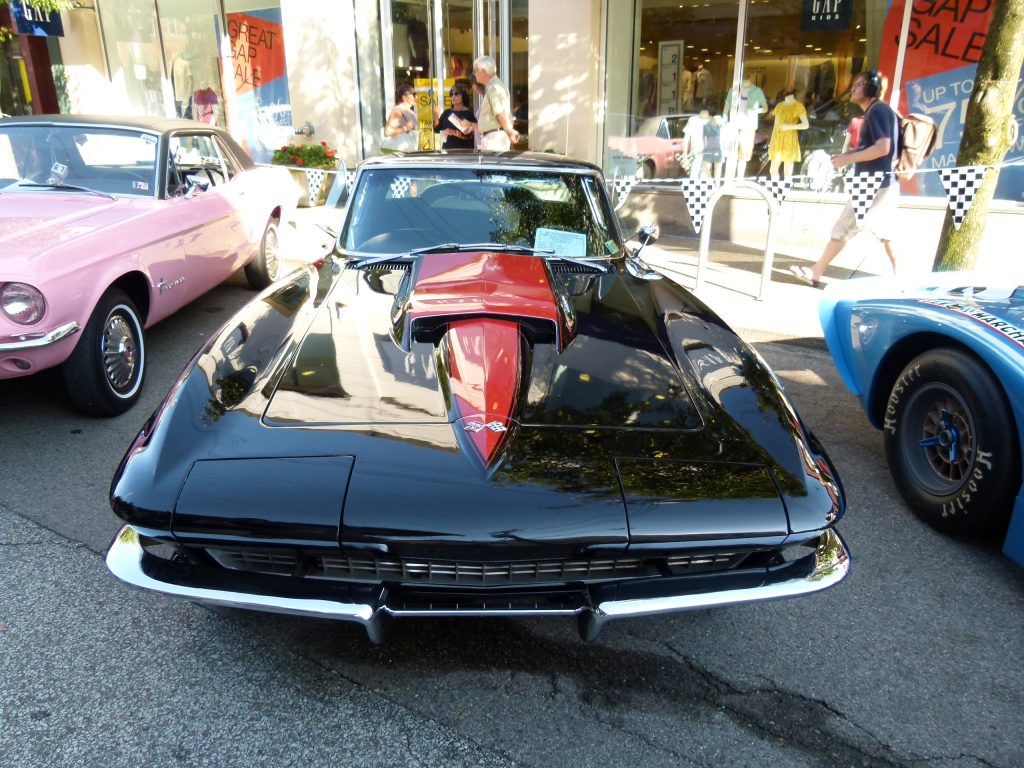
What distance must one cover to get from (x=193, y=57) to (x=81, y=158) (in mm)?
10141

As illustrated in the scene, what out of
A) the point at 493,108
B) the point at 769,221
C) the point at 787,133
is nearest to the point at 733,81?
the point at 787,133

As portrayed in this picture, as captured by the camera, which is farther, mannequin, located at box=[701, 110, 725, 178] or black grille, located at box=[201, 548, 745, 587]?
mannequin, located at box=[701, 110, 725, 178]

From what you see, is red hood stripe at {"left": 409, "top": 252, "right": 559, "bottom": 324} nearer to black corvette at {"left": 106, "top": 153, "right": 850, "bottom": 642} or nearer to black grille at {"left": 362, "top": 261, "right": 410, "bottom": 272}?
black corvette at {"left": 106, "top": 153, "right": 850, "bottom": 642}

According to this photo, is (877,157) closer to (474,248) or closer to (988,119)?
(988,119)

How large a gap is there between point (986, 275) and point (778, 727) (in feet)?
9.96

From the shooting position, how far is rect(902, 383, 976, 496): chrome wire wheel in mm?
2979

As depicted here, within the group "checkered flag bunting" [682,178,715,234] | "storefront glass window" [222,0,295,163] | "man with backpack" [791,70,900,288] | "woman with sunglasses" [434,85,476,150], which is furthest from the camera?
"storefront glass window" [222,0,295,163]

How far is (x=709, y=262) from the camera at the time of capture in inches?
309

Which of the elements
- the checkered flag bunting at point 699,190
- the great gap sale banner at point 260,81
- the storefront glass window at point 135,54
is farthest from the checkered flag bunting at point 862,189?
the storefront glass window at point 135,54

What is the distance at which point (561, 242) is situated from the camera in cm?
350

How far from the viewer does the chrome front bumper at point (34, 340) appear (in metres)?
3.41

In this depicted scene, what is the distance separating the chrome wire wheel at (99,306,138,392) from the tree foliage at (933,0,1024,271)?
18.6ft

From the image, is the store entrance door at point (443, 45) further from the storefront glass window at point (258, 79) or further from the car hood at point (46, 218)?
the car hood at point (46, 218)

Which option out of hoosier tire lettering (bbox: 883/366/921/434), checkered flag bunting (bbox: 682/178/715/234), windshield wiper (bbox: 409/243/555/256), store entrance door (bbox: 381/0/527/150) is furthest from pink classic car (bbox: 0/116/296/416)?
store entrance door (bbox: 381/0/527/150)
